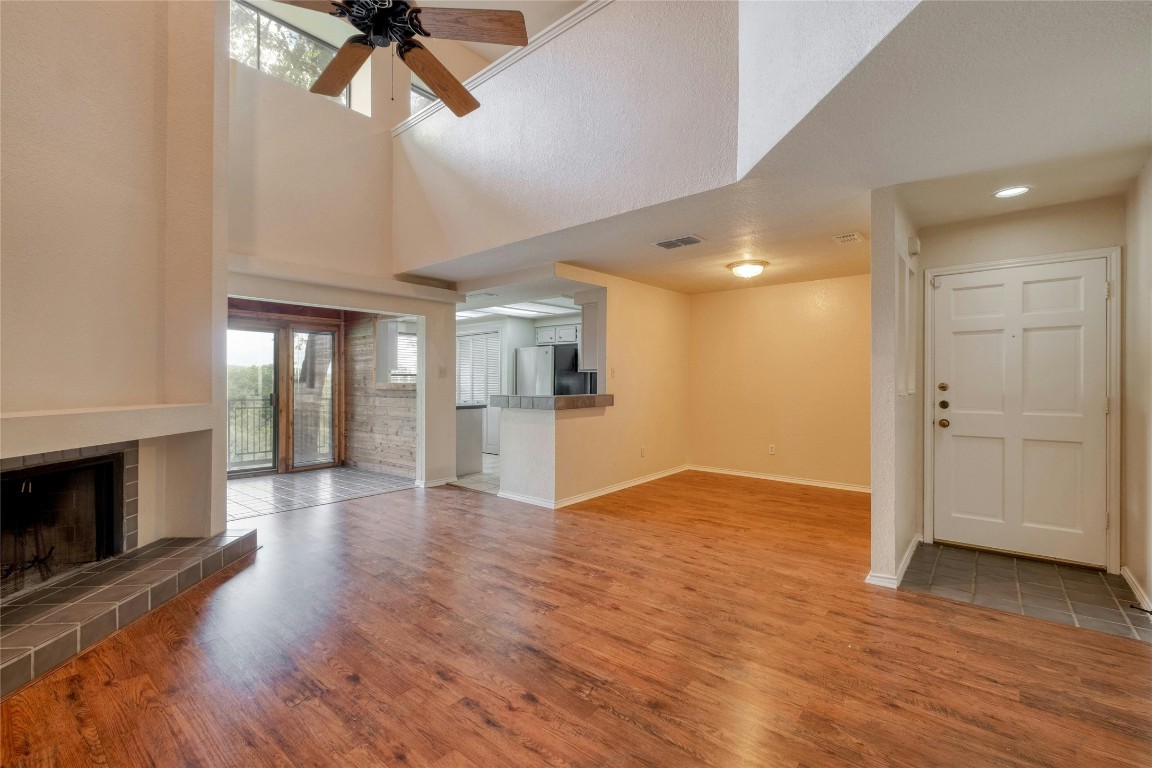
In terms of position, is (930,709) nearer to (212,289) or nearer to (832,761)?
(832,761)

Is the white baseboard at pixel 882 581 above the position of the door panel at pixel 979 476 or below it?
below

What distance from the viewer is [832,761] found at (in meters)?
1.53

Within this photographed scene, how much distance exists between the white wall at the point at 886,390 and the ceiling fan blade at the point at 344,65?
310cm

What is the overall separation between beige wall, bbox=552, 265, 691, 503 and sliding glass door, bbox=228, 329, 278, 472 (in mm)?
4259

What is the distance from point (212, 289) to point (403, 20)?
82.5 inches

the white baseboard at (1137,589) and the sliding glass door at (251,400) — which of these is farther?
the sliding glass door at (251,400)

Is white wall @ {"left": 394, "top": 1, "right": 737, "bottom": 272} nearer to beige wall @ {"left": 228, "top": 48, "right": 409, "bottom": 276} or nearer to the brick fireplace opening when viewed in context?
beige wall @ {"left": 228, "top": 48, "right": 409, "bottom": 276}

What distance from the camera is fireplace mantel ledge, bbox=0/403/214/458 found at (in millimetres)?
2121

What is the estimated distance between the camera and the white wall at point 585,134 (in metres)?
2.86

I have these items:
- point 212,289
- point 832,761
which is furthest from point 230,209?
point 832,761

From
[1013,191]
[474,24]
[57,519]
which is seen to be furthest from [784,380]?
[57,519]

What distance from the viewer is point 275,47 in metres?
4.85

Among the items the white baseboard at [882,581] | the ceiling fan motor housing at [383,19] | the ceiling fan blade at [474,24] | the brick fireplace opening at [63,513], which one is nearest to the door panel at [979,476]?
the white baseboard at [882,581]

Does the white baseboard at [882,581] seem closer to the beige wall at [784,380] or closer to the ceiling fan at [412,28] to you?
the beige wall at [784,380]
